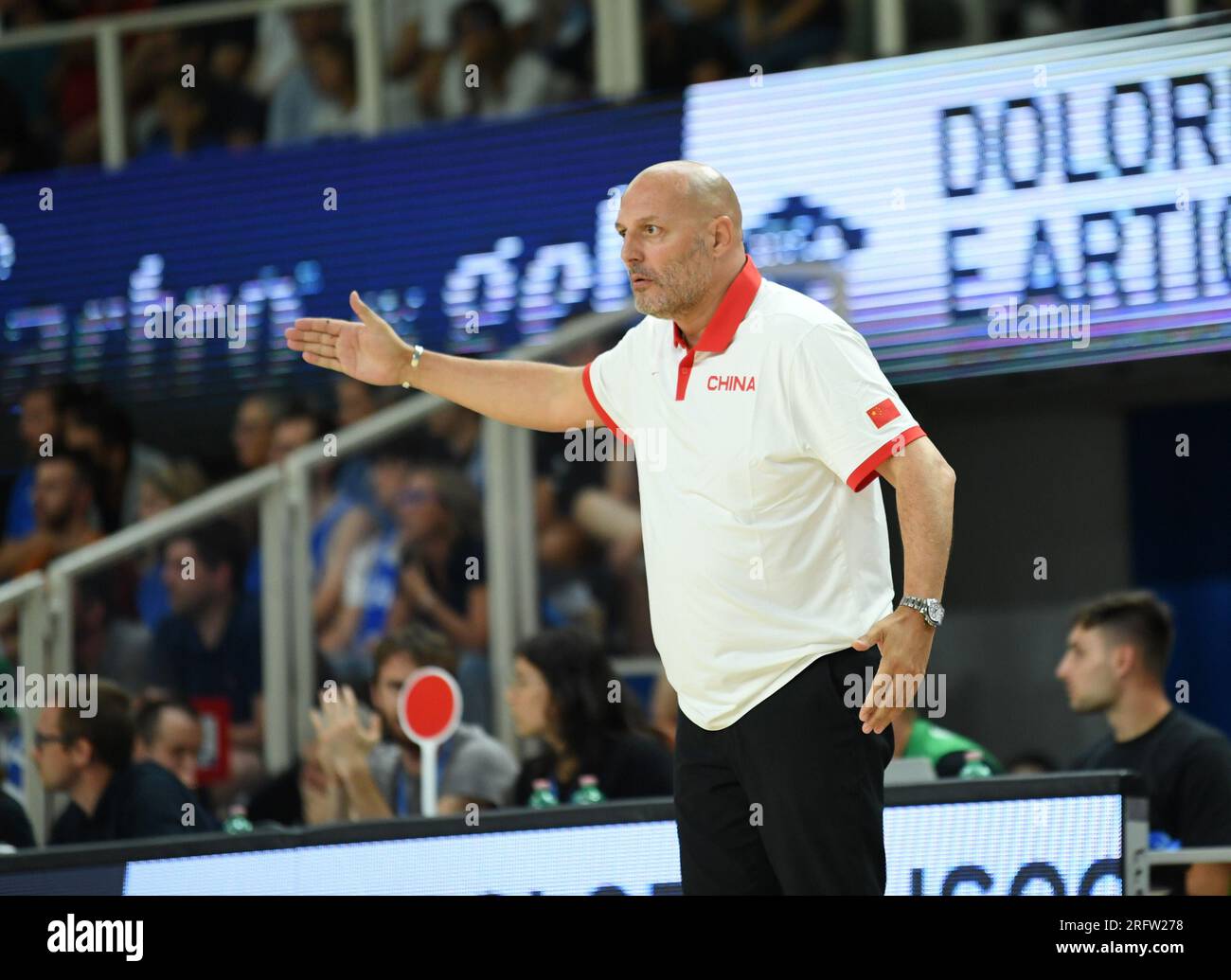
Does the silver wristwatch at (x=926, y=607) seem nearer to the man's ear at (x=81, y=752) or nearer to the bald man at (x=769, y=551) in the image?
the bald man at (x=769, y=551)

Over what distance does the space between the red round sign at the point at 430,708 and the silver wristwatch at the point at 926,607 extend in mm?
2159

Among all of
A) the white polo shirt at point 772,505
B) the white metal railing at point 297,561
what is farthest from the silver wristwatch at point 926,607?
the white metal railing at point 297,561

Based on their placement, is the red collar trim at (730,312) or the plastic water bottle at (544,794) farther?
the plastic water bottle at (544,794)

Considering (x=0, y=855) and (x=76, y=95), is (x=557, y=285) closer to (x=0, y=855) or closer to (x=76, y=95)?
(x=76, y=95)

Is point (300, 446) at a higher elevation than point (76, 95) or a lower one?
lower

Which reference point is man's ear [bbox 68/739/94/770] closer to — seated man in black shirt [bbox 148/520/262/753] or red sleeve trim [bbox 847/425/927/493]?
seated man in black shirt [bbox 148/520/262/753]

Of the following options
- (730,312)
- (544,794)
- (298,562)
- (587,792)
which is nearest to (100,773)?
(298,562)

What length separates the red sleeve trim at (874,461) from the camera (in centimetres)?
268

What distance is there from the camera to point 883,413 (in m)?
2.71

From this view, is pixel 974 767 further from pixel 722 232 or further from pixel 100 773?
pixel 100 773

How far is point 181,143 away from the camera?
717 centimetres

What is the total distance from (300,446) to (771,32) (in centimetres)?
209

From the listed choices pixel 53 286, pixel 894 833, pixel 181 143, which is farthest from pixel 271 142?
pixel 894 833

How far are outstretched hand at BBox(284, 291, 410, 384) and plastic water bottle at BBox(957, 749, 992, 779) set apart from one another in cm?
179
